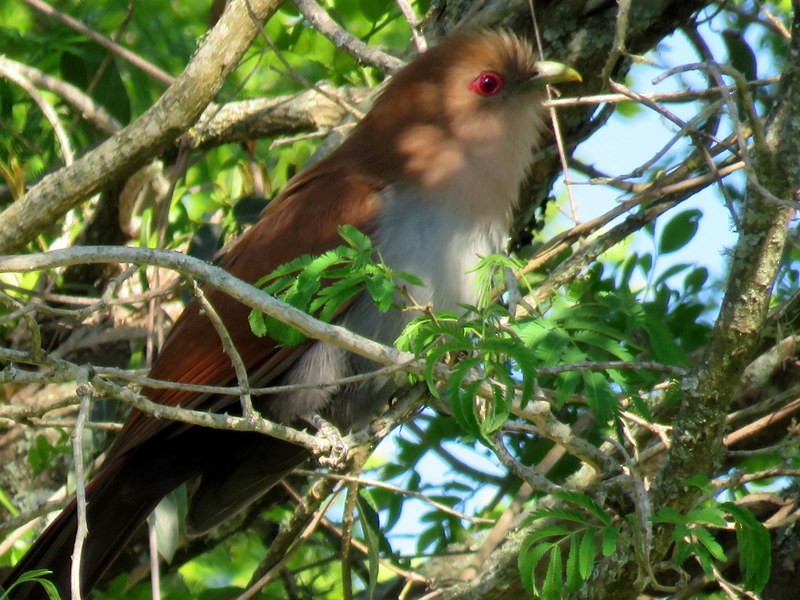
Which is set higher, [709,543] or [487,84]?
[487,84]

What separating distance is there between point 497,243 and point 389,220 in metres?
0.36

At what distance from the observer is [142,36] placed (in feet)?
14.6

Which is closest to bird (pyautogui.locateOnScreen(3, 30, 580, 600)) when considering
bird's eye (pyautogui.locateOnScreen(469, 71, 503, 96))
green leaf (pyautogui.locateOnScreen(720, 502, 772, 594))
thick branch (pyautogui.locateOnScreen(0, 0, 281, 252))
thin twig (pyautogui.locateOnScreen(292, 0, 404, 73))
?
bird's eye (pyautogui.locateOnScreen(469, 71, 503, 96))

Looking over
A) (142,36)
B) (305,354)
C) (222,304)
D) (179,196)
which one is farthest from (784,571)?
(142,36)

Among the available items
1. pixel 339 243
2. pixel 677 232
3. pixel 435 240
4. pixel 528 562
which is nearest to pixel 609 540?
pixel 528 562

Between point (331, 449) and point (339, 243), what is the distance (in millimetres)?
729

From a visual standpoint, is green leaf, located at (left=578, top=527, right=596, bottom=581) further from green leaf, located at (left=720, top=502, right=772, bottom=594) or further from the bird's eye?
the bird's eye

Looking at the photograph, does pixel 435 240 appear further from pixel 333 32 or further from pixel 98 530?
pixel 98 530

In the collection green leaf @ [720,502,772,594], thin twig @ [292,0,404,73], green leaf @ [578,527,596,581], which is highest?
thin twig @ [292,0,404,73]

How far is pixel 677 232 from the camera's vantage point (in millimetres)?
3701

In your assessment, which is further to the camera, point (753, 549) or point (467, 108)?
point (467, 108)

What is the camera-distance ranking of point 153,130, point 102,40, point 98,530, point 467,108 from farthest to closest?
point 102,40
point 467,108
point 98,530
point 153,130

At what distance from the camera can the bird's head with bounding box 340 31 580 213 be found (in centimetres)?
373

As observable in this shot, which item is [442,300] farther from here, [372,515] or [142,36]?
[142,36]
